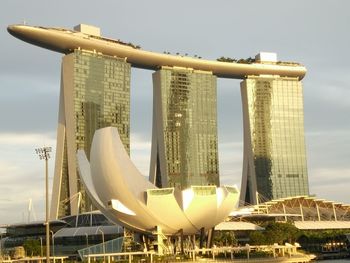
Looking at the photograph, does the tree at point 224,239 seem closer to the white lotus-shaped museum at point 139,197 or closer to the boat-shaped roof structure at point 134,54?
the white lotus-shaped museum at point 139,197

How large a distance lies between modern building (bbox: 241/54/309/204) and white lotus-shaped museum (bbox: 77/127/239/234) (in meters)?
90.3

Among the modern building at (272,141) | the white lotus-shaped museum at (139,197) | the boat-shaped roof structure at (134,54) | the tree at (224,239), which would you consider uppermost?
the boat-shaped roof structure at (134,54)

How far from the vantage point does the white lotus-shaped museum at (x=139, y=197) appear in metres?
68.4

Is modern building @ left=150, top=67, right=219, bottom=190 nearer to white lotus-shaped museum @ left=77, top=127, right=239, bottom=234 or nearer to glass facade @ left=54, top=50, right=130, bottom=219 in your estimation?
glass facade @ left=54, top=50, right=130, bottom=219

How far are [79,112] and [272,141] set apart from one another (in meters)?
56.1

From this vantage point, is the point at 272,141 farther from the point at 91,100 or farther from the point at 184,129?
the point at 91,100

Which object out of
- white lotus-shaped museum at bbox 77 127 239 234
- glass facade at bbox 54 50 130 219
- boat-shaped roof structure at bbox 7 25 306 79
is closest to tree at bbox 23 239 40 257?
white lotus-shaped museum at bbox 77 127 239 234

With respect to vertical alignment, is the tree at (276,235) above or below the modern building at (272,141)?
below

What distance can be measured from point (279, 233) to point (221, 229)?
54.5ft

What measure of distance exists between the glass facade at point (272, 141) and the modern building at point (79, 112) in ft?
127

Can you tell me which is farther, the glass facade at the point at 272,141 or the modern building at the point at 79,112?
the glass facade at the point at 272,141

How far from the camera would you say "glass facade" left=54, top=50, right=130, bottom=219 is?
433 ft

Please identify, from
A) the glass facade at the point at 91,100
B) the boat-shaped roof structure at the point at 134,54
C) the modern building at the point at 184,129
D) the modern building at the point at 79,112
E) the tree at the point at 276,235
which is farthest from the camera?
the modern building at the point at 184,129

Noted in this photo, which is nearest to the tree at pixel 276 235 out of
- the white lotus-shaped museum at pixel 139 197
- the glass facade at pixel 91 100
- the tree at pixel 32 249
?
the white lotus-shaped museum at pixel 139 197
